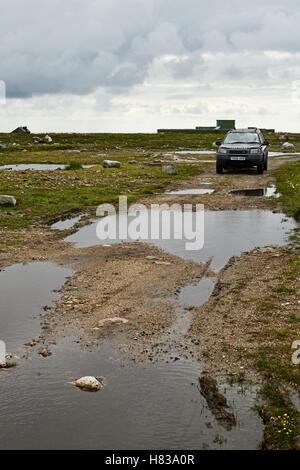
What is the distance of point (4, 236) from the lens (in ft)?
43.8

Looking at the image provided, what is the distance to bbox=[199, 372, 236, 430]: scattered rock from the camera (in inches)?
209

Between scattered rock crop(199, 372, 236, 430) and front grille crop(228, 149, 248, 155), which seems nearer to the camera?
scattered rock crop(199, 372, 236, 430)

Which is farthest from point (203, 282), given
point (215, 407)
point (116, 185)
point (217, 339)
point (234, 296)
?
point (116, 185)

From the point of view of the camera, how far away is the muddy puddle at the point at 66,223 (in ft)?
48.2

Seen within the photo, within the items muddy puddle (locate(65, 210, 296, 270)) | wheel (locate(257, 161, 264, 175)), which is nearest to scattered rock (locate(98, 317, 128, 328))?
muddy puddle (locate(65, 210, 296, 270))

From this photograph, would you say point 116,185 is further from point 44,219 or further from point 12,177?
point 44,219

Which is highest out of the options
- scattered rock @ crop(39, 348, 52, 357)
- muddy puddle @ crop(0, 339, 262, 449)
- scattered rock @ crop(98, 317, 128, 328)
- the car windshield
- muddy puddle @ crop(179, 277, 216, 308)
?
the car windshield

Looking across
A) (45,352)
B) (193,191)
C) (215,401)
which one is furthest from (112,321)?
(193,191)

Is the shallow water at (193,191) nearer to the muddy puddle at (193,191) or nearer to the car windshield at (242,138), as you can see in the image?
the muddy puddle at (193,191)

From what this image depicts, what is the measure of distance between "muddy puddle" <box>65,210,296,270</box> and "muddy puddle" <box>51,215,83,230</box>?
0.48 m

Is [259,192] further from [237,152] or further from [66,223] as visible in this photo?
[66,223]

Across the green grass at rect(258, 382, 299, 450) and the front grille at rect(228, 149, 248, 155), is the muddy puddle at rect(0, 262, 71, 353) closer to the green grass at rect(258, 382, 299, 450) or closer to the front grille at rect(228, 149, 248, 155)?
the green grass at rect(258, 382, 299, 450)

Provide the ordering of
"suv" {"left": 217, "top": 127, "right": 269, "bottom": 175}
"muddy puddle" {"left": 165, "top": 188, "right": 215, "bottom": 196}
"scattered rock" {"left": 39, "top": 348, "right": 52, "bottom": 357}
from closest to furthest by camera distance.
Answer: "scattered rock" {"left": 39, "top": 348, "right": 52, "bottom": 357} → "muddy puddle" {"left": 165, "top": 188, "right": 215, "bottom": 196} → "suv" {"left": 217, "top": 127, "right": 269, "bottom": 175}

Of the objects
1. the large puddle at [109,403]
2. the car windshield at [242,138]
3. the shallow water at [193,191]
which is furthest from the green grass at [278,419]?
the car windshield at [242,138]
